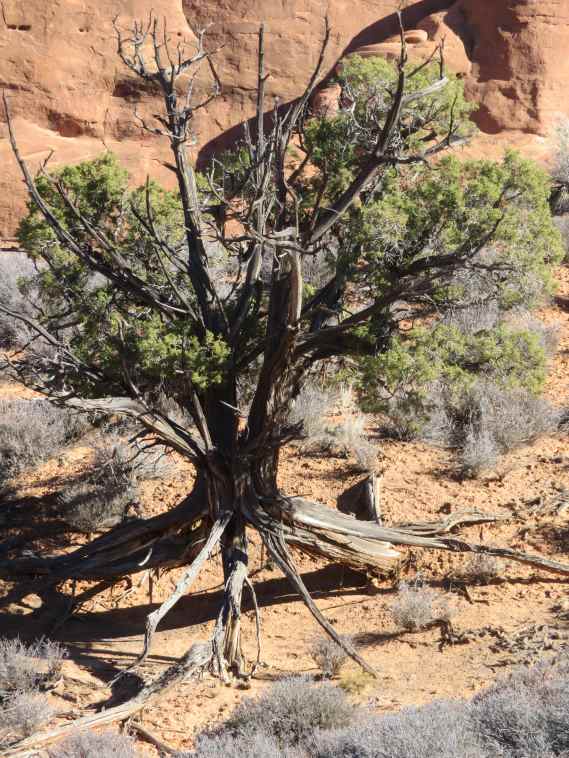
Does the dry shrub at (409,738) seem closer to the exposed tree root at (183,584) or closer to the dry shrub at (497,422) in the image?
the exposed tree root at (183,584)

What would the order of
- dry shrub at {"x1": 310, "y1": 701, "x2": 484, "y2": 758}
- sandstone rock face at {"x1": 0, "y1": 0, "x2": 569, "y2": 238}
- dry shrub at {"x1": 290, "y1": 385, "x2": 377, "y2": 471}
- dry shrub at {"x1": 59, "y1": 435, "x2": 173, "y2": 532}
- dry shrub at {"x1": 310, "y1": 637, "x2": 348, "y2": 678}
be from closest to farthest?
dry shrub at {"x1": 310, "y1": 701, "x2": 484, "y2": 758} → dry shrub at {"x1": 310, "y1": 637, "x2": 348, "y2": 678} → dry shrub at {"x1": 59, "y1": 435, "x2": 173, "y2": 532} → dry shrub at {"x1": 290, "y1": 385, "x2": 377, "y2": 471} → sandstone rock face at {"x1": 0, "y1": 0, "x2": 569, "y2": 238}

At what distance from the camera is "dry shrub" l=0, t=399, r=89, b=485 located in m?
10.3

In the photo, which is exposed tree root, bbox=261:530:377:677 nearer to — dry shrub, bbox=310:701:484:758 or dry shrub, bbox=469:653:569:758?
dry shrub, bbox=310:701:484:758

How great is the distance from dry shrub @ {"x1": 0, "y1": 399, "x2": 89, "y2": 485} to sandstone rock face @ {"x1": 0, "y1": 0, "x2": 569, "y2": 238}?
38.5 ft

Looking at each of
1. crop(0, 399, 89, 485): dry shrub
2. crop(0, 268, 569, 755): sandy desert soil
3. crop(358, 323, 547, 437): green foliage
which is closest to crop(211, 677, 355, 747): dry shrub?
crop(0, 268, 569, 755): sandy desert soil

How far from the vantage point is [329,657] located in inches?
247

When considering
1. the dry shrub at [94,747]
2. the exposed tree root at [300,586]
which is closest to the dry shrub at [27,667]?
the dry shrub at [94,747]

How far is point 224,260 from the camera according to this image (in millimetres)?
8445

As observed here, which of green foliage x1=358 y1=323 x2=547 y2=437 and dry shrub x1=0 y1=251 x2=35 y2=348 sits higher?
dry shrub x1=0 y1=251 x2=35 y2=348

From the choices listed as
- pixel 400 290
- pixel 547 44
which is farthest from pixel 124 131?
pixel 400 290

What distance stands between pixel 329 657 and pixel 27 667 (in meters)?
2.11

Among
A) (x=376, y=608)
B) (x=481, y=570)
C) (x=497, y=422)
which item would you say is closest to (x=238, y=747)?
(x=376, y=608)

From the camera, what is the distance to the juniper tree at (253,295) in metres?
6.39

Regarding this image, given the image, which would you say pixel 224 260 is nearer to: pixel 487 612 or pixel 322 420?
pixel 322 420
